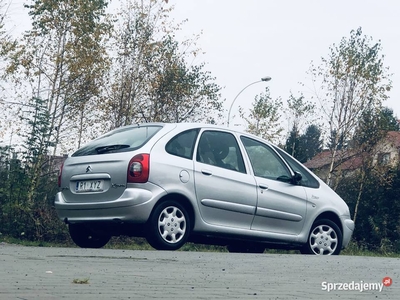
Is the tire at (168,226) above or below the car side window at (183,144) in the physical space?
below

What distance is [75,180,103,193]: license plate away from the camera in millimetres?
9336

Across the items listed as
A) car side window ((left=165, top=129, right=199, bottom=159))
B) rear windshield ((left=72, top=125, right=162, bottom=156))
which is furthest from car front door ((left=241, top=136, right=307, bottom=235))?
rear windshield ((left=72, top=125, right=162, bottom=156))

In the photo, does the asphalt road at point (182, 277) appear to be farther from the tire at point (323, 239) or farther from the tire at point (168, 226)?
the tire at point (323, 239)

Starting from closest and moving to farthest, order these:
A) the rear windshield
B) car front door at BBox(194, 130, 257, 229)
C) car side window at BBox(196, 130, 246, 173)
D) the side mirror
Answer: the rear windshield, car front door at BBox(194, 130, 257, 229), car side window at BBox(196, 130, 246, 173), the side mirror

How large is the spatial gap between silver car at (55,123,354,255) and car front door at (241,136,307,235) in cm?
1

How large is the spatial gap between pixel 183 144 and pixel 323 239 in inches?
102

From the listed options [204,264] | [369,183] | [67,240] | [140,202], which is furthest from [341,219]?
[369,183]

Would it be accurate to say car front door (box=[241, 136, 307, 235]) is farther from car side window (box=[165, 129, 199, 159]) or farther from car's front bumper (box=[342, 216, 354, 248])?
car side window (box=[165, 129, 199, 159])

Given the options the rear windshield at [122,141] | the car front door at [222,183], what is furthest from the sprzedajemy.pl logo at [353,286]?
the rear windshield at [122,141]

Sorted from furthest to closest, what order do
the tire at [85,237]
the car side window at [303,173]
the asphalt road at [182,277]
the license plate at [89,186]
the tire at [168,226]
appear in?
1. the car side window at [303,173]
2. the tire at [85,237]
3. the license plate at [89,186]
4. the tire at [168,226]
5. the asphalt road at [182,277]

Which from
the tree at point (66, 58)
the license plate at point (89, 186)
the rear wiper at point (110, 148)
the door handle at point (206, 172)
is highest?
the tree at point (66, 58)

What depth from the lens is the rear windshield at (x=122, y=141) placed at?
31.1 feet

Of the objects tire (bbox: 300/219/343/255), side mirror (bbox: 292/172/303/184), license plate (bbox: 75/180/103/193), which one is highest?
side mirror (bbox: 292/172/303/184)

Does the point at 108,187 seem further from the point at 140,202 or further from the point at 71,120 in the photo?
the point at 71,120
